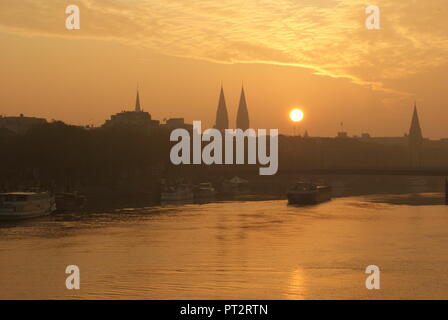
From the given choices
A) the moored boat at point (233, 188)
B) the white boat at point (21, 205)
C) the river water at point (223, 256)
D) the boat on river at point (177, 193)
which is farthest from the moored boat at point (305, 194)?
the white boat at point (21, 205)

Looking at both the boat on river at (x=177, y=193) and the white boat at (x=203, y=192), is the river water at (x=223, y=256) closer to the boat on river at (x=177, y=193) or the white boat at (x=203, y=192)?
the boat on river at (x=177, y=193)

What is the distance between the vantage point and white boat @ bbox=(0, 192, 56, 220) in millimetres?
61438

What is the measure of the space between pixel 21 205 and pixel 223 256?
26.5 metres

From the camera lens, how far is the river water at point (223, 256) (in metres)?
31.8

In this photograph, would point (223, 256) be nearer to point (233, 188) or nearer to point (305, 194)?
point (305, 194)

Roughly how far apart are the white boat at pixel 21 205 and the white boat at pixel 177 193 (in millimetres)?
27059

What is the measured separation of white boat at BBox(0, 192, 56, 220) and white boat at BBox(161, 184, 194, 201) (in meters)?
27.1

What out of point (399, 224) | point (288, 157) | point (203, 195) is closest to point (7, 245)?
point (399, 224)

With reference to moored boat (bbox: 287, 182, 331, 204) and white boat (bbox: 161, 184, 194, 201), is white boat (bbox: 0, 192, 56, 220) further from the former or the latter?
moored boat (bbox: 287, 182, 331, 204)

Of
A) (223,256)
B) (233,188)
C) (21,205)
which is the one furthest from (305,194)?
(223,256)

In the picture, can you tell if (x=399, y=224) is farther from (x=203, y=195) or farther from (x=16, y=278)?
(x=203, y=195)

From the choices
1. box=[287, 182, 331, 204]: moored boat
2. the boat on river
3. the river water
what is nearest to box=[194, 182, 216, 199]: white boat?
the boat on river

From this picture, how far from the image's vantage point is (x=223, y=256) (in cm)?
4097
